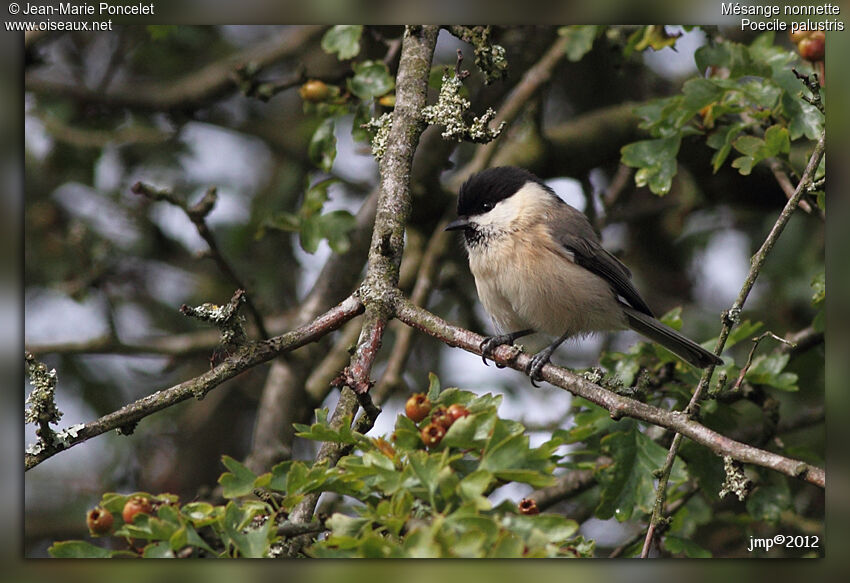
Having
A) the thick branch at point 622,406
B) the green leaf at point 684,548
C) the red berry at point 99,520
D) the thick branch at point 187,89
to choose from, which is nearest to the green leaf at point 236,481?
the red berry at point 99,520

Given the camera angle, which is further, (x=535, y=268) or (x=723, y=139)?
(x=535, y=268)

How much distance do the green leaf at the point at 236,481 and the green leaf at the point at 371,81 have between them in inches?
68.0

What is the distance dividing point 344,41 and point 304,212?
0.72 m

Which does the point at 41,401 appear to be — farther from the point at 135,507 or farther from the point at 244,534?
the point at 244,534

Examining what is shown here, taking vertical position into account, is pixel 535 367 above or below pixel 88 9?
below

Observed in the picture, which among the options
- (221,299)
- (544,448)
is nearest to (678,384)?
(544,448)

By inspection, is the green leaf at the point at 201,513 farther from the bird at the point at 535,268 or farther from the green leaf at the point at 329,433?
the bird at the point at 535,268

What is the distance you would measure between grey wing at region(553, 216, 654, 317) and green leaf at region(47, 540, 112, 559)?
223 cm

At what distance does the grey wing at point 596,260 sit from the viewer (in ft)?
11.0

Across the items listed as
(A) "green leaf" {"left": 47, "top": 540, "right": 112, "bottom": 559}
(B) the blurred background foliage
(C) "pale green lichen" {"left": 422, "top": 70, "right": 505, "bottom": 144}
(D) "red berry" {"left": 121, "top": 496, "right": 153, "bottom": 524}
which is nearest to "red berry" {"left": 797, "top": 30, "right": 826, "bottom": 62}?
(B) the blurred background foliage

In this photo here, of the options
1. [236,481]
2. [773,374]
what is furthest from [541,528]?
[773,374]

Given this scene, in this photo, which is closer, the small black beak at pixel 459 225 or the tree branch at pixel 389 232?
the tree branch at pixel 389 232

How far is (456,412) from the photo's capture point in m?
1.73

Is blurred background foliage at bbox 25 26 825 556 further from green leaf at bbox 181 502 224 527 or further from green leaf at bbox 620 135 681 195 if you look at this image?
green leaf at bbox 181 502 224 527
